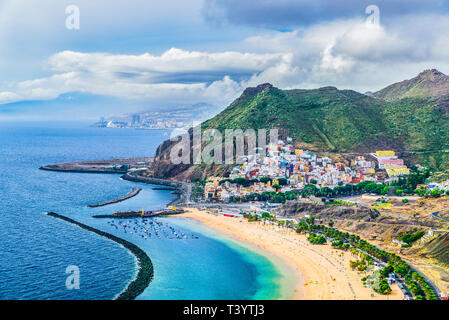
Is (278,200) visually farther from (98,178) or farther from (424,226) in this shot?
(98,178)

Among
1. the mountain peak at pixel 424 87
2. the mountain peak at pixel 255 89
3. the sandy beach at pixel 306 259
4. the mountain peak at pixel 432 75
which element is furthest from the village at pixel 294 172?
the mountain peak at pixel 432 75

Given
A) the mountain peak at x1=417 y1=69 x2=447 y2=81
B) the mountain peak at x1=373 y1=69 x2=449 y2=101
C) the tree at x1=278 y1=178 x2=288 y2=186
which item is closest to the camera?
the tree at x1=278 y1=178 x2=288 y2=186

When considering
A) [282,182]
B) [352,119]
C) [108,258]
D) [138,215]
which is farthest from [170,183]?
[352,119]

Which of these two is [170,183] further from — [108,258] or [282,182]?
[108,258]

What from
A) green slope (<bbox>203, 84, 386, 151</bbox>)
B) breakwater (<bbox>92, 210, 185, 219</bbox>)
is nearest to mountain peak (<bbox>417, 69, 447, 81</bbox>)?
green slope (<bbox>203, 84, 386, 151</bbox>)

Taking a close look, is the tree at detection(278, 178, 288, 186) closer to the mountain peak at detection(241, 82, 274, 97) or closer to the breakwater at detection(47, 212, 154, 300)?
the breakwater at detection(47, 212, 154, 300)

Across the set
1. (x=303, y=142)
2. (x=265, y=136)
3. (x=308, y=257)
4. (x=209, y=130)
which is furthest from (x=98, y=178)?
(x=308, y=257)
